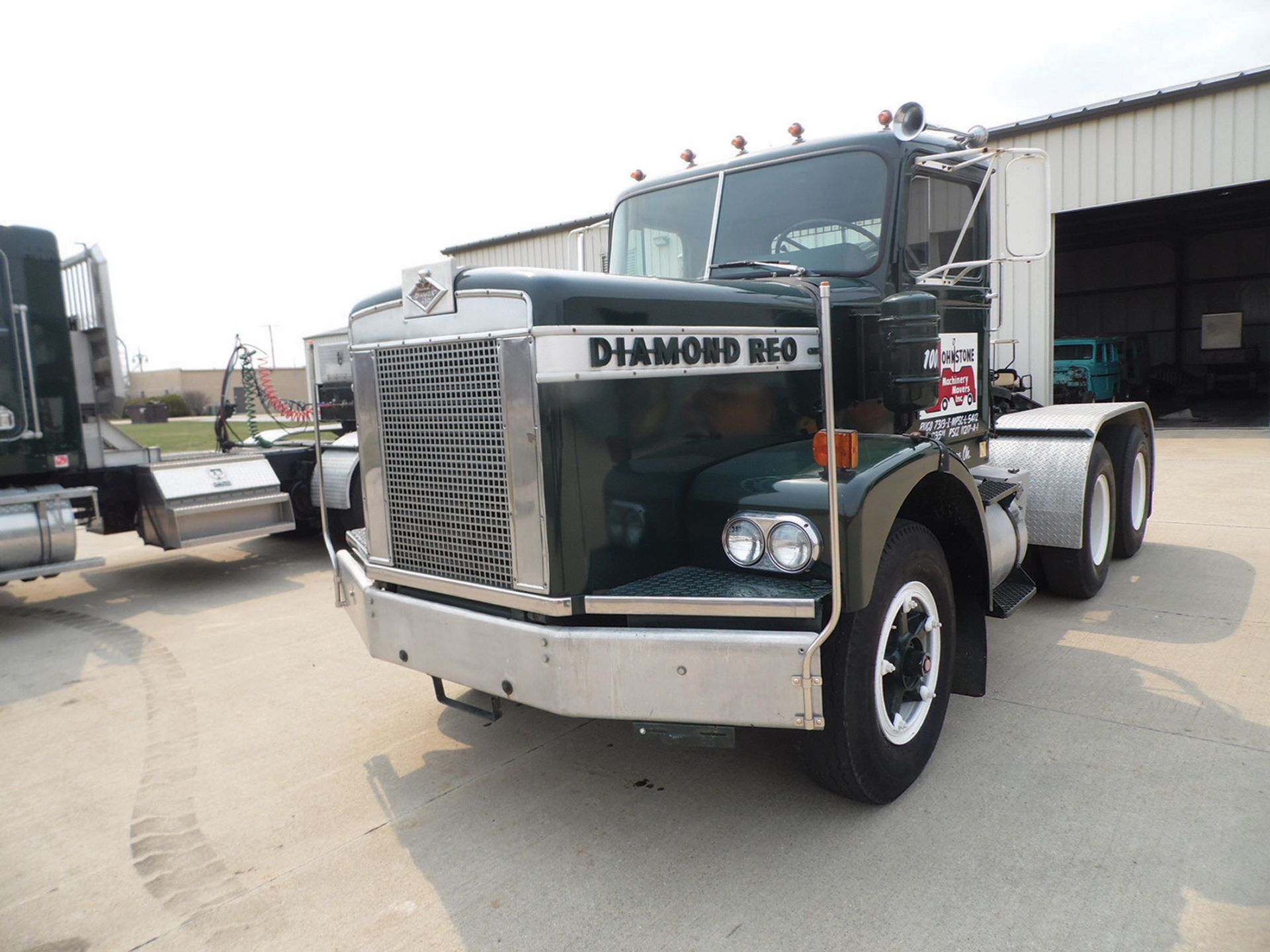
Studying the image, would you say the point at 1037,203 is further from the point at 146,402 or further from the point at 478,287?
the point at 146,402

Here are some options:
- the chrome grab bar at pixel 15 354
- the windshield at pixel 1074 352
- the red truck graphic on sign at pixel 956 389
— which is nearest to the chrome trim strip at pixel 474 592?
the red truck graphic on sign at pixel 956 389

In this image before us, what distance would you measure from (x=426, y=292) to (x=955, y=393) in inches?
114

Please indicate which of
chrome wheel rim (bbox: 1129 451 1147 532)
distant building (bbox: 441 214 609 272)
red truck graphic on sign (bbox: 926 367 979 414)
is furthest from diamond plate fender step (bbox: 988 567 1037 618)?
distant building (bbox: 441 214 609 272)

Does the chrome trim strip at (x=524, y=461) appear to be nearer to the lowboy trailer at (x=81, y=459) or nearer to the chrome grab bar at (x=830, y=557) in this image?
the chrome grab bar at (x=830, y=557)

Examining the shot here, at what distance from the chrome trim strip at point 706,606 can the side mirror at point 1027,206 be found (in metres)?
2.19

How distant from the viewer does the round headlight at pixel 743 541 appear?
2.85 meters

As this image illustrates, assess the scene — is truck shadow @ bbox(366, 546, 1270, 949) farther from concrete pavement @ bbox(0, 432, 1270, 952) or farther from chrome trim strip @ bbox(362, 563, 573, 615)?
chrome trim strip @ bbox(362, 563, 573, 615)

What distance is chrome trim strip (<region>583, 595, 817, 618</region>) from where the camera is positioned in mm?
2568

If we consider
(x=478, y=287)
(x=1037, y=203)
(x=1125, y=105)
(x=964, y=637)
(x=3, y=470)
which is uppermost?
(x=1125, y=105)

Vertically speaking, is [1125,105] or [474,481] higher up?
[1125,105]

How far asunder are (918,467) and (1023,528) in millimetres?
1863

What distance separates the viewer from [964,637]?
12.1 ft

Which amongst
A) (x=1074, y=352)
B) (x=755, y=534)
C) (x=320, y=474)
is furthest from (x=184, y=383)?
(x=755, y=534)

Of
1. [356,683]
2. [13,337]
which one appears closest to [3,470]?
[13,337]
